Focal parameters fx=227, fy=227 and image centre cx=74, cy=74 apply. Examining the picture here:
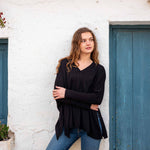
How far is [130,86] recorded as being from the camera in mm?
3203

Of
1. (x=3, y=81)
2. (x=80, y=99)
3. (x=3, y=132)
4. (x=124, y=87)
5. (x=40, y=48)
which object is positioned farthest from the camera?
(x=3, y=81)

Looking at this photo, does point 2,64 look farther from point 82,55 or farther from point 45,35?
point 82,55

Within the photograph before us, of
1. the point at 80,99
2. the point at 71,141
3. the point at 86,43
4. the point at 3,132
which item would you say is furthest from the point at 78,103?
the point at 3,132

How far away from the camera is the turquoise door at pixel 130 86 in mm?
3193

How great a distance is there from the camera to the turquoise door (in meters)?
3.19

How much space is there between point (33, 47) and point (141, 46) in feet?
4.95

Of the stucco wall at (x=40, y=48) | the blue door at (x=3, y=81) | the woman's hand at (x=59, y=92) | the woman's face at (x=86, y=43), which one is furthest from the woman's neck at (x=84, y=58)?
the blue door at (x=3, y=81)

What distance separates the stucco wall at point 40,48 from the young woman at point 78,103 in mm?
461

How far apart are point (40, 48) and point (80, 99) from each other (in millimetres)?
1017

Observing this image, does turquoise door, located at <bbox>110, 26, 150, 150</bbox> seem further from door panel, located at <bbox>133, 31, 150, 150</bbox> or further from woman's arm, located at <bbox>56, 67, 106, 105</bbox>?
woman's arm, located at <bbox>56, 67, 106, 105</bbox>

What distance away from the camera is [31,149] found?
3.13m

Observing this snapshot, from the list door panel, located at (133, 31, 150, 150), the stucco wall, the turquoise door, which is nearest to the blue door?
the stucco wall

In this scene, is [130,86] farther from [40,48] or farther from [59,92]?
[40,48]

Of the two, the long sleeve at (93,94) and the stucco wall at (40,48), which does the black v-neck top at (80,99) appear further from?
the stucco wall at (40,48)
